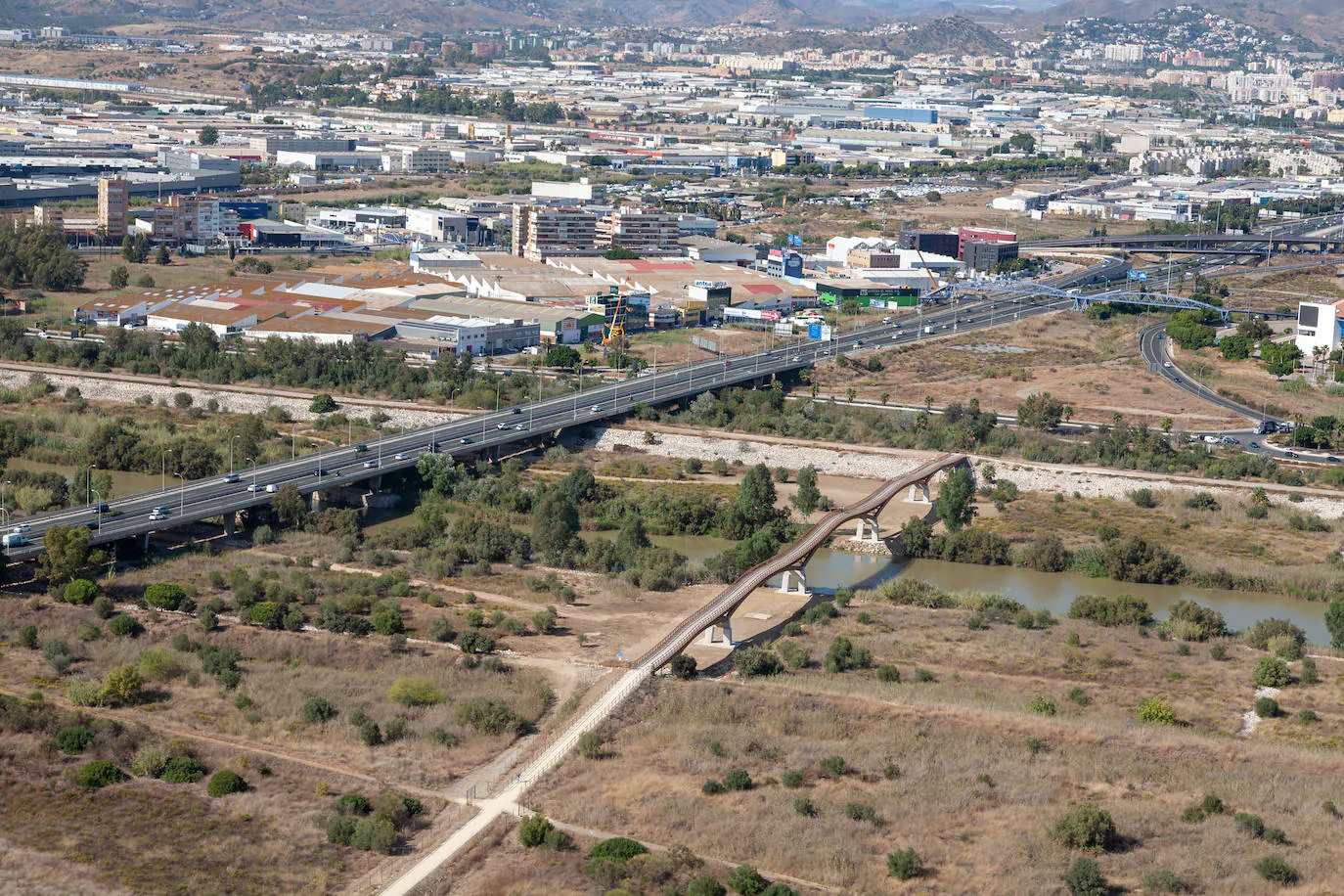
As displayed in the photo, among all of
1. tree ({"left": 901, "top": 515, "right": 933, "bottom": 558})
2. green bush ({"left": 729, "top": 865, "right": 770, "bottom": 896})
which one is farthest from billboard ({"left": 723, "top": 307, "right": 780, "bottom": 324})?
green bush ({"left": 729, "top": 865, "right": 770, "bottom": 896})

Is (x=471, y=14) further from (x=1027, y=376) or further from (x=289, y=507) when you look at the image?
(x=289, y=507)

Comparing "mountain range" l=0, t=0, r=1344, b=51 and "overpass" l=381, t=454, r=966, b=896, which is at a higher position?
"mountain range" l=0, t=0, r=1344, b=51

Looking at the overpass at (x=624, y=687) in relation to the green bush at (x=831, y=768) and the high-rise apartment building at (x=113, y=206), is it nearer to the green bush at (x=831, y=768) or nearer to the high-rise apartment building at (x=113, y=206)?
the green bush at (x=831, y=768)

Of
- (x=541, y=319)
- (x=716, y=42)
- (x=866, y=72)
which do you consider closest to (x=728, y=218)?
(x=541, y=319)

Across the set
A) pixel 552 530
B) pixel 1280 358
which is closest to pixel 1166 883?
pixel 552 530

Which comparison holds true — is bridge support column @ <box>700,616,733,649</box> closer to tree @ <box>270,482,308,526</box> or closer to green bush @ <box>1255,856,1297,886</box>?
green bush @ <box>1255,856,1297,886</box>
